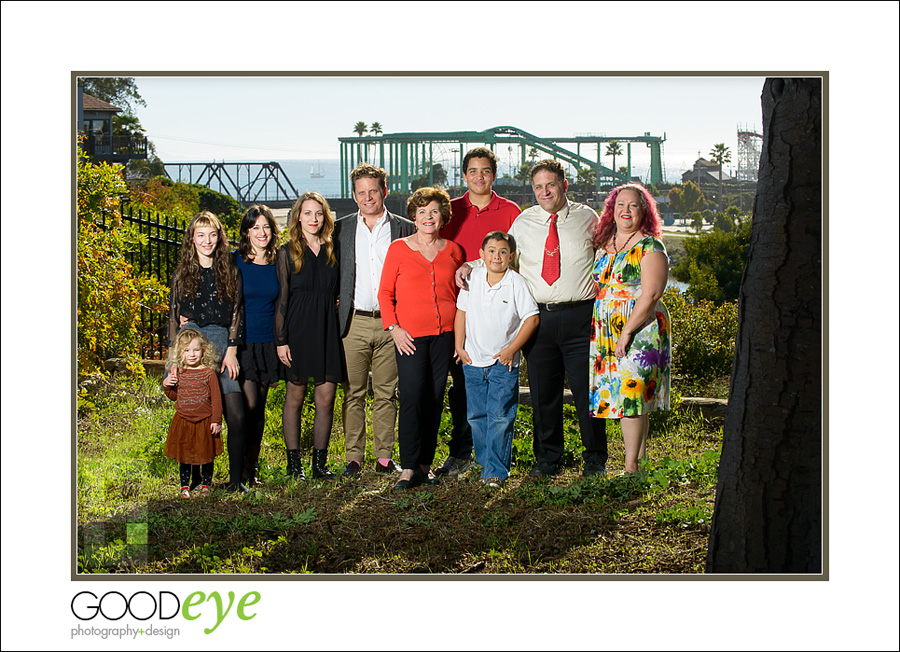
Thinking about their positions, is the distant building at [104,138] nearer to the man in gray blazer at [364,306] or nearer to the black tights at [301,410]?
the man in gray blazer at [364,306]

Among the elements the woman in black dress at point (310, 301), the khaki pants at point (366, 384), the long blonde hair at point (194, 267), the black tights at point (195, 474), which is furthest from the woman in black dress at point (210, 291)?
the khaki pants at point (366, 384)

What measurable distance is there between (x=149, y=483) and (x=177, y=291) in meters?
1.43

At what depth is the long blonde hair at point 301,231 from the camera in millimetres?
5590

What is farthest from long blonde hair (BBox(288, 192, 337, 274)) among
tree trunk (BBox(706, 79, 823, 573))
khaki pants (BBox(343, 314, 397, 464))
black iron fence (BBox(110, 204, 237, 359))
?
tree trunk (BBox(706, 79, 823, 573))

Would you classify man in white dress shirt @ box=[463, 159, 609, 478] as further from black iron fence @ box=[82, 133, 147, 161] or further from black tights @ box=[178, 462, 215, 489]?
black iron fence @ box=[82, 133, 147, 161]

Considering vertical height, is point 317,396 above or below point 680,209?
below

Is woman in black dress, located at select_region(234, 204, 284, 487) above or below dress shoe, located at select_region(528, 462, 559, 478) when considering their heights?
above

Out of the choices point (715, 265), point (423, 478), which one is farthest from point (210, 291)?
point (715, 265)

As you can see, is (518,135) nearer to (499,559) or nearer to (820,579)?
(499,559)

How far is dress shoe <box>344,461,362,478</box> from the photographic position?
19.5 ft

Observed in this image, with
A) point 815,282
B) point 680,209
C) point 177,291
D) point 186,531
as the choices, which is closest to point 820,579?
point 815,282

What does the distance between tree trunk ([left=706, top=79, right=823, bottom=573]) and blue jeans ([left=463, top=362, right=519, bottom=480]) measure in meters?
1.59

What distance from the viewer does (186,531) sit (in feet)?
17.1

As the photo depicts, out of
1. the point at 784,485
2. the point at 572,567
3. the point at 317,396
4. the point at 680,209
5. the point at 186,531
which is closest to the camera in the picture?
the point at 784,485
